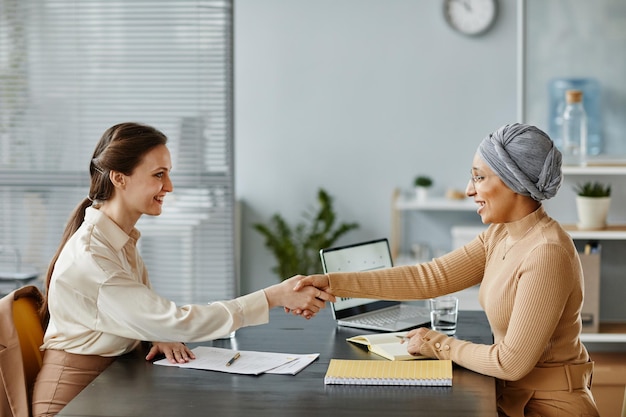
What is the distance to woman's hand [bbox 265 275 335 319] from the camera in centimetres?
243

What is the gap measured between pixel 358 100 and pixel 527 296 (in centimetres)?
304

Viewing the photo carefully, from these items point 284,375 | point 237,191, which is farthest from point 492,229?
point 237,191

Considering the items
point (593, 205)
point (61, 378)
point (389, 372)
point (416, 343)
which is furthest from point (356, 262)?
point (593, 205)

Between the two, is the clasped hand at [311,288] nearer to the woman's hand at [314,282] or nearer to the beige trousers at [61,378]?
the woman's hand at [314,282]

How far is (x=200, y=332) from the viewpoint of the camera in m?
2.23

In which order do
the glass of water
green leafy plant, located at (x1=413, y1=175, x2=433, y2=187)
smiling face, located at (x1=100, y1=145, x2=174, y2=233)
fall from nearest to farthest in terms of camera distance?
smiling face, located at (x1=100, y1=145, x2=174, y2=233)
the glass of water
green leafy plant, located at (x1=413, y1=175, x2=433, y2=187)

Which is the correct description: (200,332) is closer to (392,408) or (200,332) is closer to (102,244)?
(102,244)

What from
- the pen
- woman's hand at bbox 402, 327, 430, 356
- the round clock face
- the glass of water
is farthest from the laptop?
the round clock face

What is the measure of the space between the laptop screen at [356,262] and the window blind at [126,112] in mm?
2035

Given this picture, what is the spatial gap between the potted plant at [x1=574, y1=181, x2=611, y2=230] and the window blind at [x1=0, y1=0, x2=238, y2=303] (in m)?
1.86

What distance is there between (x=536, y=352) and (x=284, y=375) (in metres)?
0.60

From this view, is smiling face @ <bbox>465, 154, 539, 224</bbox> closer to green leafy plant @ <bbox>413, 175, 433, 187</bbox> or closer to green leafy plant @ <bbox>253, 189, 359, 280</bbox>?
green leafy plant @ <bbox>413, 175, 433, 187</bbox>

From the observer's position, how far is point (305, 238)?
5.05 m

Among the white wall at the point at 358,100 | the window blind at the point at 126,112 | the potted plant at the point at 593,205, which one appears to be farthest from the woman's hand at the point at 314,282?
the white wall at the point at 358,100
